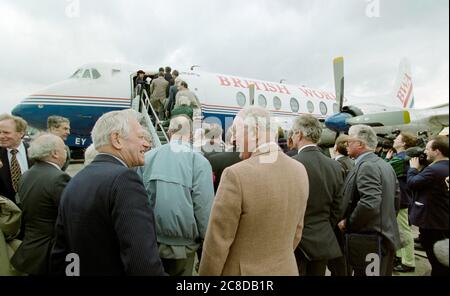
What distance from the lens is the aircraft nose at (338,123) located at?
26.1ft

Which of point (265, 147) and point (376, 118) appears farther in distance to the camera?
point (376, 118)

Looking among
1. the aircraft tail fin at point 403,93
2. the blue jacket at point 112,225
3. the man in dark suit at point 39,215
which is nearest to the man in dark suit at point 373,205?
the blue jacket at point 112,225

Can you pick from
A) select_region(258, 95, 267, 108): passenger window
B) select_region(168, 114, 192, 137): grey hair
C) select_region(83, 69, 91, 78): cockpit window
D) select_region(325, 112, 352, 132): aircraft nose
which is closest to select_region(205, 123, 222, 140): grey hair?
select_region(168, 114, 192, 137): grey hair

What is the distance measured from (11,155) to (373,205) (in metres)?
3.86

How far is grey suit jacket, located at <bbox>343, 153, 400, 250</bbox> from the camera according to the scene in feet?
10.4

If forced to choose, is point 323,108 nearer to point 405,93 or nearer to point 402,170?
point 405,93

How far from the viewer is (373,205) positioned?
10.3ft

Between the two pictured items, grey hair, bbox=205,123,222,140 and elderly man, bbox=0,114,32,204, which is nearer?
elderly man, bbox=0,114,32,204

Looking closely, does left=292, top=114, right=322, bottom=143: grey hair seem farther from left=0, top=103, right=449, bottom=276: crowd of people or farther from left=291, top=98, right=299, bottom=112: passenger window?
left=291, top=98, right=299, bottom=112: passenger window

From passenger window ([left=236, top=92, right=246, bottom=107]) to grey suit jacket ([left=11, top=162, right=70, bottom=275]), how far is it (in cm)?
1048

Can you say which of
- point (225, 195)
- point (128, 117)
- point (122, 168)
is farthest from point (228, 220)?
point (128, 117)

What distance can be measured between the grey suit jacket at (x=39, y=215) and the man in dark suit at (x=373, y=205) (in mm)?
2778

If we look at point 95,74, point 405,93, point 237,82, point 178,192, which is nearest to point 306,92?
point 237,82
